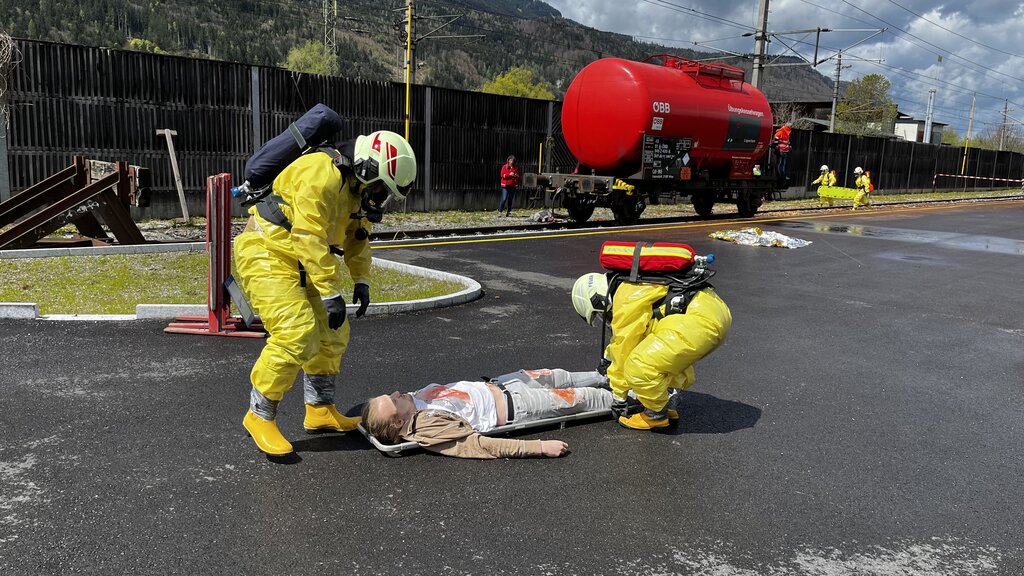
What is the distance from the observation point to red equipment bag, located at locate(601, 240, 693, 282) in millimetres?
4727

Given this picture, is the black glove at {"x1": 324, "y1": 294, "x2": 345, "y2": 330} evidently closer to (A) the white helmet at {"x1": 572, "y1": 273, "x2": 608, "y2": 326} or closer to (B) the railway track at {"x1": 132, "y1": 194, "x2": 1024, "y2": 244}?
(A) the white helmet at {"x1": 572, "y1": 273, "x2": 608, "y2": 326}

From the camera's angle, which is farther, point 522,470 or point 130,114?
point 130,114

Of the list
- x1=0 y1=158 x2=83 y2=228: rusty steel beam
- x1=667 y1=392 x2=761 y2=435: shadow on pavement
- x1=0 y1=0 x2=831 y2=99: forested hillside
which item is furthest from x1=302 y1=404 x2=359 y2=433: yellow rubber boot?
x1=0 y1=0 x2=831 y2=99: forested hillside

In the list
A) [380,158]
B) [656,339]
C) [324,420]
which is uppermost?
[380,158]

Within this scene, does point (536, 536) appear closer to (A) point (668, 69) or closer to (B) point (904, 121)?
(A) point (668, 69)

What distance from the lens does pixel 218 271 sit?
7090 millimetres

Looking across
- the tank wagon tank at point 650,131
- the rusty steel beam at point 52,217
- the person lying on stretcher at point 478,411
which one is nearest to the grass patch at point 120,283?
the rusty steel beam at point 52,217

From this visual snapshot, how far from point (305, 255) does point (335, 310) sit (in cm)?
34

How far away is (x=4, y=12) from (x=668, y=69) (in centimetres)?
12523

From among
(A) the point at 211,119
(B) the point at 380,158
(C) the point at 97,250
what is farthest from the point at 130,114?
(B) the point at 380,158

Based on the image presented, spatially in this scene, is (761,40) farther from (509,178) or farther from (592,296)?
(592,296)

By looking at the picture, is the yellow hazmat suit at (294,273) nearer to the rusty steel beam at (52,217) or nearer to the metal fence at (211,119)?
the rusty steel beam at (52,217)

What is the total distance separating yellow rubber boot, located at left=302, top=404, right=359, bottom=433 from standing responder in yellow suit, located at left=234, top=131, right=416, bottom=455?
3.4 inches

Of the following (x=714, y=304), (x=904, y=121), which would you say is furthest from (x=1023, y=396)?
(x=904, y=121)
